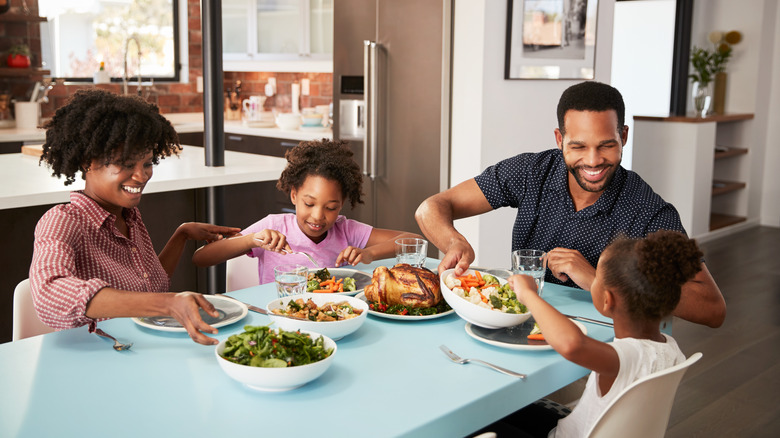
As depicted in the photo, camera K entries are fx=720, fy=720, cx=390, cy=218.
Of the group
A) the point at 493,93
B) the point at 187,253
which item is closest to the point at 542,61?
the point at 493,93

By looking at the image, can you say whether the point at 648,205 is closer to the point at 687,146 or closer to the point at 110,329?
the point at 110,329

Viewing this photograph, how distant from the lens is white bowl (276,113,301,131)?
17.5 feet

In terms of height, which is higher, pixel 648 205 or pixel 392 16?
pixel 392 16

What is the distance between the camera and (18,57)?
5273 millimetres

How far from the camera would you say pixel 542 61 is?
4.11m

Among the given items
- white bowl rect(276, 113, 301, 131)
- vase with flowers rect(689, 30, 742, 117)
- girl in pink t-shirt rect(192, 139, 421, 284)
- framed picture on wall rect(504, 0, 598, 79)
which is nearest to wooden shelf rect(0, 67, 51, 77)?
white bowl rect(276, 113, 301, 131)

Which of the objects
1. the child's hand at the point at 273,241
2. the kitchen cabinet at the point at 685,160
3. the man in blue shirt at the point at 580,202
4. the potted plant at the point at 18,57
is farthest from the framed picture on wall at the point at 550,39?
the potted plant at the point at 18,57

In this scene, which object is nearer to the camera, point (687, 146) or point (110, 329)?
point (110, 329)

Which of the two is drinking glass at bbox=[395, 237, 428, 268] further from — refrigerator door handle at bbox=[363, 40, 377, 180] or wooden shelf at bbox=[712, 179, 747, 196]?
wooden shelf at bbox=[712, 179, 747, 196]

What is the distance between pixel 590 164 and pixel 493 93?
2.13 m

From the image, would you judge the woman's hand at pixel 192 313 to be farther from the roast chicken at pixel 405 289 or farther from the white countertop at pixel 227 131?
the white countertop at pixel 227 131

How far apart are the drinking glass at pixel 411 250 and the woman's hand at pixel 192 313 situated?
62 cm

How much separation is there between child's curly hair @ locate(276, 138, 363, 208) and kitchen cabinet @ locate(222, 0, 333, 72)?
328cm

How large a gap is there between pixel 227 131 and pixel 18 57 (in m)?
1.58
